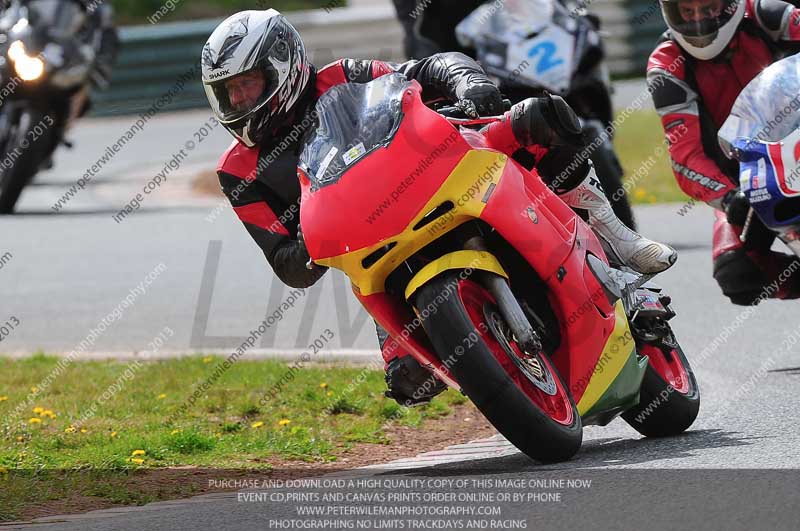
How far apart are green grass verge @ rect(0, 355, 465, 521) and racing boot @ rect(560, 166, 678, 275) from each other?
131cm

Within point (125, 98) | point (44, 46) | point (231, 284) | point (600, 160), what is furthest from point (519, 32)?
point (125, 98)

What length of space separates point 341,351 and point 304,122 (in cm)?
284

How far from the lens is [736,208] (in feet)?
23.9

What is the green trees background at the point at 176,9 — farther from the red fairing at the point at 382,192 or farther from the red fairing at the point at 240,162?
the red fairing at the point at 382,192

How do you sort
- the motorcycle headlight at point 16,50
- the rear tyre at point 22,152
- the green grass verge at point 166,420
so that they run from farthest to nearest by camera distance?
the motorcycle headlight at point 16,50 < the rear tyre at point 22,152 < the green grass verge at point 166,420

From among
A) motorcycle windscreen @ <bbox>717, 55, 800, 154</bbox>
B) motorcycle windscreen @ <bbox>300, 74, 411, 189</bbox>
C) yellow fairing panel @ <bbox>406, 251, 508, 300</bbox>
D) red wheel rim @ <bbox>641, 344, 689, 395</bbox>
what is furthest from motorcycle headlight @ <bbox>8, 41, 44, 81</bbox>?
yellow fairing panel @ <bbox>406, 251, 508, 300</bbox>

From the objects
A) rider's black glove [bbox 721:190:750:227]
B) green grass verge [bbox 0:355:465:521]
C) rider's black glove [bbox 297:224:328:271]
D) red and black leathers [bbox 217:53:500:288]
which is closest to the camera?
rider's black glove [bbox 297:224:328:271]

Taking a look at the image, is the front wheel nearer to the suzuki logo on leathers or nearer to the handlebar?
the handlebar

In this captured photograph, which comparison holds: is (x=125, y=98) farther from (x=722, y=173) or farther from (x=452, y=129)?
(x=452, y=129)

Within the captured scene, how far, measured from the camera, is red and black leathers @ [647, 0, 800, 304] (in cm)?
770

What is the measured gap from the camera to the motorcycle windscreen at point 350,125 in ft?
18.0

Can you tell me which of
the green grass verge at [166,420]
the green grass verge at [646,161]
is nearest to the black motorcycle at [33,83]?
the green grass verge at [646,161]

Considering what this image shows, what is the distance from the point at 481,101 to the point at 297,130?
2.56 ft

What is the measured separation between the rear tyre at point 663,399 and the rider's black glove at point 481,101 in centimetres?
116
